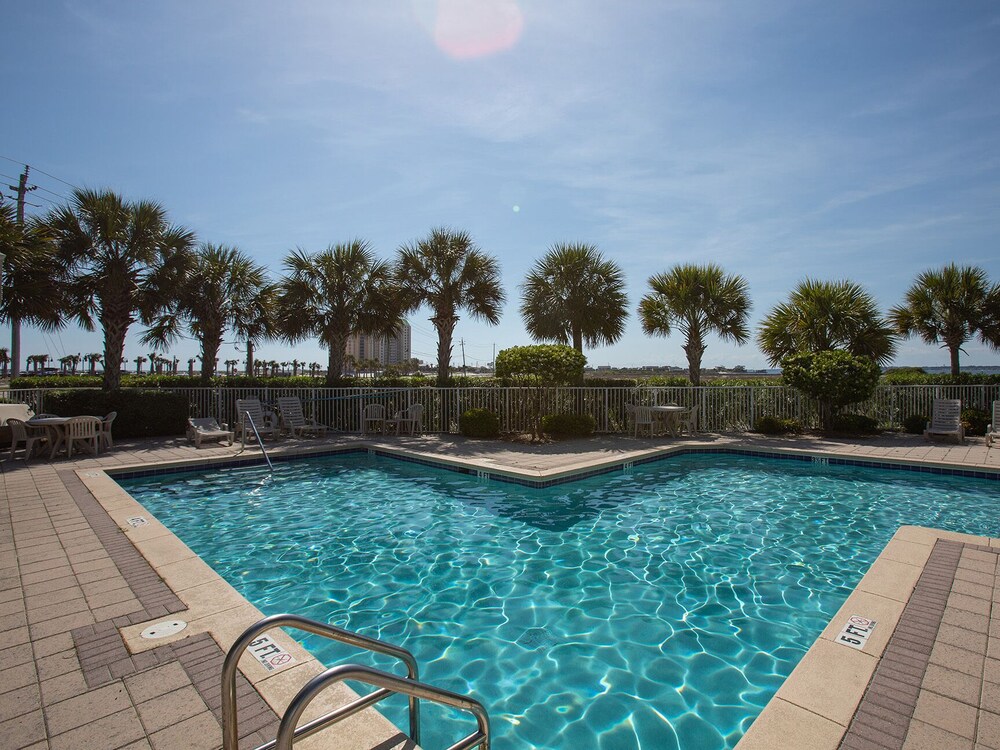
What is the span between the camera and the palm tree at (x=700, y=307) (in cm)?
1460

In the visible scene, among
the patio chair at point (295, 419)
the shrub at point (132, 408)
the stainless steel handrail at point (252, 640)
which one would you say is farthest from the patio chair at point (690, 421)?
the shrub at point (132, 408)

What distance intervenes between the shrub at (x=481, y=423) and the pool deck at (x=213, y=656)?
799 centimetres

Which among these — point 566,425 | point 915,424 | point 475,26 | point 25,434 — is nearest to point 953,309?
point 915,424

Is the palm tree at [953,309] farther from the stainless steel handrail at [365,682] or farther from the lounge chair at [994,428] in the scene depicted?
the stainless steel handrail at [365,682]

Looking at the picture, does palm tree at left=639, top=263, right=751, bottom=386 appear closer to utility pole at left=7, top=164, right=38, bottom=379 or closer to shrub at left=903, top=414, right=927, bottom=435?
shrub at left=903, top=414, right=927, bottom=435

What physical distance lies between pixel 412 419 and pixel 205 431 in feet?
15.3

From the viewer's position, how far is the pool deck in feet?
7.38

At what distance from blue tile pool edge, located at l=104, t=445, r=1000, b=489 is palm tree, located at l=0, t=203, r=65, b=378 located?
5.15m

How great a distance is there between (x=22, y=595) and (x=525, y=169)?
10.7 m

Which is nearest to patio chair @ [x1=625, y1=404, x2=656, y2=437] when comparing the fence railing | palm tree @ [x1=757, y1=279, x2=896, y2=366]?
the fence railing

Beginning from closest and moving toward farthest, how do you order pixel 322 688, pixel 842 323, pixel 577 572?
pixel 322 688, pixel 577 572, pixel 842 323

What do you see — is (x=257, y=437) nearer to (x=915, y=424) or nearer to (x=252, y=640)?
(x=252, y=640)

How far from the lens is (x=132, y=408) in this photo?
11.9m

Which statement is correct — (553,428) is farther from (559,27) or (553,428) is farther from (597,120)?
(559,27)
